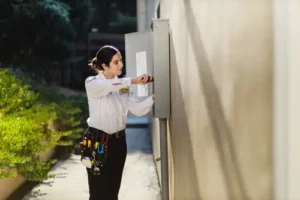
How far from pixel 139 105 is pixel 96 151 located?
46cm

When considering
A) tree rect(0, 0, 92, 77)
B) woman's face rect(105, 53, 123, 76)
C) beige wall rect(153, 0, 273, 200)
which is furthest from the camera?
tree rect(0, 0, 92, 77)

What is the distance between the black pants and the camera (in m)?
2.81

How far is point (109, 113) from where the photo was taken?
2.80 m

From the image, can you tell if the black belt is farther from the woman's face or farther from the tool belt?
the woman's face

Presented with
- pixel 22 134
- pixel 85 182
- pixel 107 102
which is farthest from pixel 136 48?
pixel 85 182

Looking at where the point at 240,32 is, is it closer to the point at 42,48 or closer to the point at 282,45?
the point at 282,45

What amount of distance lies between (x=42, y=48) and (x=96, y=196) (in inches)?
205

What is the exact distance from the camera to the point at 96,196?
287 centimetres

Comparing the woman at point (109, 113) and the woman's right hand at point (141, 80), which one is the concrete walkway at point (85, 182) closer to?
the woman at point (109, 113)

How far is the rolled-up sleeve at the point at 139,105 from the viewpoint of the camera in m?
2.94

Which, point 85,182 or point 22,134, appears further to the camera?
point 85,182

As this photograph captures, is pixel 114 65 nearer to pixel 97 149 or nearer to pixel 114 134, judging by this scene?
pixel 114 134

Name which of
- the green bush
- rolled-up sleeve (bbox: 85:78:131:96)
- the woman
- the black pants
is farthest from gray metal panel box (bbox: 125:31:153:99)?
the green bush

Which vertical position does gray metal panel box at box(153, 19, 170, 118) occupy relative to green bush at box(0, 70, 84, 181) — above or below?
above
